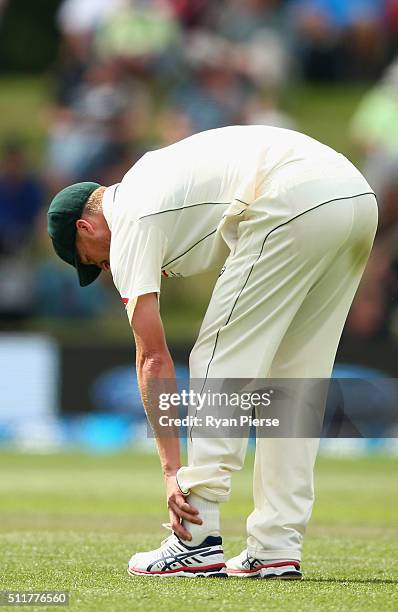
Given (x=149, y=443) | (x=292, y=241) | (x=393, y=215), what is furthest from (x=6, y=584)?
(x=393, y=215)

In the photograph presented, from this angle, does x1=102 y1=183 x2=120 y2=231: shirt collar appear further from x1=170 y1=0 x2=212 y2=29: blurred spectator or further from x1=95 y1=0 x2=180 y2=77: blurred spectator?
x1=170 y1=0 x2=212 y2=29: blurred spectator

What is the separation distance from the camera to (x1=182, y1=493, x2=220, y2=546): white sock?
14.6ft

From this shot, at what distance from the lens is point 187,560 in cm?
448

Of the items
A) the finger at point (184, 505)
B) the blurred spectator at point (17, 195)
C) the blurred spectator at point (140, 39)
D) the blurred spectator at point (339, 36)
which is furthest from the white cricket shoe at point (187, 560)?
the blurred spectator at point (339, 36)

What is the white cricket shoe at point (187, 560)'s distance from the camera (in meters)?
4.48

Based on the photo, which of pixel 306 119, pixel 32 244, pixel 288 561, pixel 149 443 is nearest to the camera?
pixel 288 561

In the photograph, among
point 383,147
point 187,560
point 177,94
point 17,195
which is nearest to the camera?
point 187,560

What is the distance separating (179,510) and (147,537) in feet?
5.00

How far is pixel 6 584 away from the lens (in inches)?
166

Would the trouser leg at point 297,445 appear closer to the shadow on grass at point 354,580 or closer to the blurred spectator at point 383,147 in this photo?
the shadow on grass at point 354,580

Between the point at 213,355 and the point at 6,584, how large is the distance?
106 centimetres

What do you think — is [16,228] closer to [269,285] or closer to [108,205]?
[108,205]

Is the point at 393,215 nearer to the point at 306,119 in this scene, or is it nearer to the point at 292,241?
the point at 306,119

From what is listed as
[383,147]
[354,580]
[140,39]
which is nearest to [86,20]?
[140,39]
